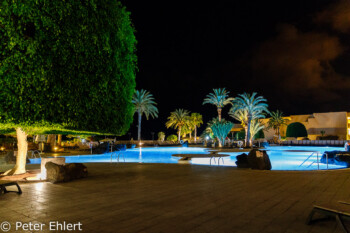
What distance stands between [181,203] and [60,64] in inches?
220

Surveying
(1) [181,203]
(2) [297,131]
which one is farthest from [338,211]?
(2) [297,131]

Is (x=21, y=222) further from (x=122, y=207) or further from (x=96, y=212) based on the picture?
(x=122, y=207)

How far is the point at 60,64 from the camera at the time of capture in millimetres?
7793

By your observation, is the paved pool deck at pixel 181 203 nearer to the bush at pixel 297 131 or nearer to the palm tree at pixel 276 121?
the bush at pixel 297 131

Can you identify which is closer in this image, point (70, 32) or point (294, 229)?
point (294, 229)

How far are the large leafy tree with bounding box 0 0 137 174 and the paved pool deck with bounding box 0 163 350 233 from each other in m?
2.33

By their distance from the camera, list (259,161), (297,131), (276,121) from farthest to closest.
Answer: (276,121) < (297,131) < (259,161)

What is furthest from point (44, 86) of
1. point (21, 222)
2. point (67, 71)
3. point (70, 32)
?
point (21, 222)

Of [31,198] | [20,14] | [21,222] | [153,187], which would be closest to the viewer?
[21,222]

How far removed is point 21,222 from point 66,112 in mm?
4106

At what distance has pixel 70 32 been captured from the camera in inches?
311

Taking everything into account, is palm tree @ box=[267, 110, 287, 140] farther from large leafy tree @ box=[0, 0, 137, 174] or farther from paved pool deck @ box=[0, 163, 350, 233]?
large leafy tree @ box=[0, 0, 137, 174]

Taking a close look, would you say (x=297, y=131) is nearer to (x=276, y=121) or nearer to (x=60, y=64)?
(x=276, y=121)

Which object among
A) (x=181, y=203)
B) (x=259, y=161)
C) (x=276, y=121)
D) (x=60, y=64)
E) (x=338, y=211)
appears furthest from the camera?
(x=276, y=121)
